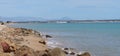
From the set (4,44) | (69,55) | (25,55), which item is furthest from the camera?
(69,55)

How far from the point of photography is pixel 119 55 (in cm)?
2786

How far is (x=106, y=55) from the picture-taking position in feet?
91.4

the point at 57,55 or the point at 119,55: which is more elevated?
the point at 57,55

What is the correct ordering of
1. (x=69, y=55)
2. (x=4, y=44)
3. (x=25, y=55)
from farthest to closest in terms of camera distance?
1. (x=69, y=55)
2. (x=4, y=44)
3. (x=25, y=55)

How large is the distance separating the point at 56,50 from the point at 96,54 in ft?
34.9

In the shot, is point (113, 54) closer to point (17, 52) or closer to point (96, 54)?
point (96, 54)

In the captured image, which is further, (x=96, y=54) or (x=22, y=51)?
(x=96, y=54)

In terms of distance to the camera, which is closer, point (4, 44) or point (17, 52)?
point (17, 52)

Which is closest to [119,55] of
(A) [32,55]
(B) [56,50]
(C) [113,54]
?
(C) [113,54]

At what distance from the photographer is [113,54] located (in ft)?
94.1

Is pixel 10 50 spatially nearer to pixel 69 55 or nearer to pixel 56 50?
pixel 56 50

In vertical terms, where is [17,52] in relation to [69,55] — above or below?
above

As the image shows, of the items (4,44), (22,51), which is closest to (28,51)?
(22,51)

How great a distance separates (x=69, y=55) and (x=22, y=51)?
10741 millimetres
